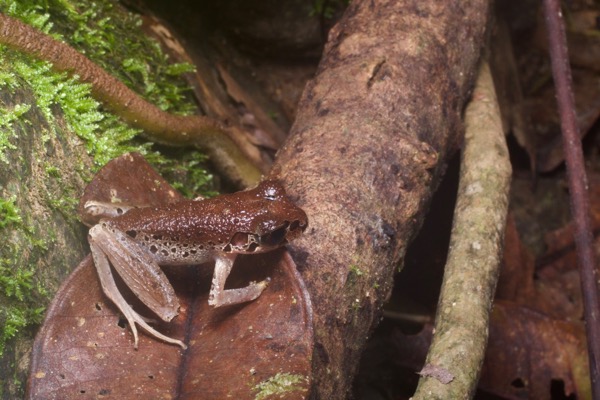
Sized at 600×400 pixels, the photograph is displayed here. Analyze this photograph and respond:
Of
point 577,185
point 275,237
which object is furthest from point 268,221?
point 577,185

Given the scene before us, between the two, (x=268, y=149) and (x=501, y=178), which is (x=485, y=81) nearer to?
(x=501, y=178)

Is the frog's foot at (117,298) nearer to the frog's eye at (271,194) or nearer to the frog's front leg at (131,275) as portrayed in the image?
the frog's front leg at (131,275)

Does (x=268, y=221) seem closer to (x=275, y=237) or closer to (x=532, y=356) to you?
(x=275, y=237)

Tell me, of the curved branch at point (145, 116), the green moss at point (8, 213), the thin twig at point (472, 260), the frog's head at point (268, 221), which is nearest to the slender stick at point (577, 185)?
the thin twig at point (472, 260)

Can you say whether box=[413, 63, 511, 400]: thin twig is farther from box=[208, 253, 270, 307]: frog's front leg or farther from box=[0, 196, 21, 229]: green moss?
box=[0, 196, 21, 229]: green moss

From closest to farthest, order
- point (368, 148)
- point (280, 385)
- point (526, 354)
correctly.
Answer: point (280, 385)
point (368, 148)
point (526, 354)

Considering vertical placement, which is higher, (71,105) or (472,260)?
(71,105)
